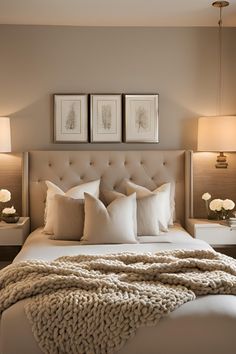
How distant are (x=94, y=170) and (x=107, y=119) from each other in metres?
0.52

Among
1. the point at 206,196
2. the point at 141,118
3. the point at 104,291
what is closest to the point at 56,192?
the point at 141,118

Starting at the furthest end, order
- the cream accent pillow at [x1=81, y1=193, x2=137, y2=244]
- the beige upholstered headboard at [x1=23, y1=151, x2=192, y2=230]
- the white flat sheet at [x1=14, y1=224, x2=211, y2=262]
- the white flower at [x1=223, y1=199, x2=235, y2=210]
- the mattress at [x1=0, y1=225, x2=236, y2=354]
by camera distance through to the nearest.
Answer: the beige upholstered headboard at [x1=23, y1=151, x2=192, y2=230]
the white flower at [x1=223, y1=199, x2=235, y2=210]
the cream accent pillow at [x1=81, y1=193, x2=137, y2=244]
the white flat sheet at [x1=14, y1=224, x2=211, y2=262]
the mattress at [x1=0, y1=225, x2=236, y2=354]

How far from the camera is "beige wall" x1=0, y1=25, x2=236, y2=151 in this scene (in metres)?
4.81

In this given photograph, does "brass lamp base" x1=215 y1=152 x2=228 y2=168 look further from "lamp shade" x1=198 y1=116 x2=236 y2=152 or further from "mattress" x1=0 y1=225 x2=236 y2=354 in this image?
"mattress" x1=0 y1=225 x2=236 y2=354

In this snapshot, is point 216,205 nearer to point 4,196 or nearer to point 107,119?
point 107,119

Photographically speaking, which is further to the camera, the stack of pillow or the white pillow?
the white pillow

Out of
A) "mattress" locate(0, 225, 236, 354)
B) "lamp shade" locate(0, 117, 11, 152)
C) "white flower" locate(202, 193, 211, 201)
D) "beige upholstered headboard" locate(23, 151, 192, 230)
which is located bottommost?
"mattress" locate(0, 225, 236, 354)

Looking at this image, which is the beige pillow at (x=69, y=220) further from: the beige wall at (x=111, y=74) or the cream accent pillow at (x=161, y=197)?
the beige wall at (x=111, y=74)

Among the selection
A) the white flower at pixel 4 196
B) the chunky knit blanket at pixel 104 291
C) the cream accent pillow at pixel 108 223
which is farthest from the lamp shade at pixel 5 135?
the chunky knit blanket at pixel 104 291

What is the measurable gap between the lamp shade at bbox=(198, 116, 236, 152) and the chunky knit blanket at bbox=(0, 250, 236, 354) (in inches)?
67.8

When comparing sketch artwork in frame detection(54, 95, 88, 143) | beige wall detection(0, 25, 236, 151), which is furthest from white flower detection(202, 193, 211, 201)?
sketch artwork in frame detection(54, 95, 88, 143)

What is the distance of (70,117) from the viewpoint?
4.85 metres

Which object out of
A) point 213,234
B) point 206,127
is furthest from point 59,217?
point 206,127

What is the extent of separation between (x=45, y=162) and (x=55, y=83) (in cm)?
77
